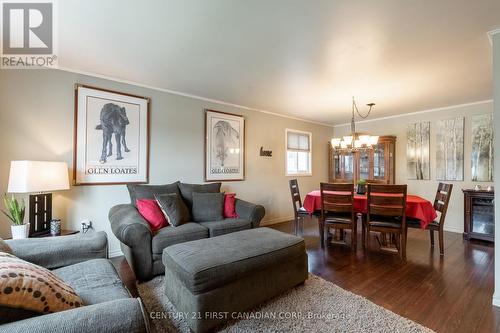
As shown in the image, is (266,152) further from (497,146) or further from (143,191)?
(497,146)

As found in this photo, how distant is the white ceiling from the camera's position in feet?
5.90

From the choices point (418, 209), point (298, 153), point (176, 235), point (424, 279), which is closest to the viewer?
point (424, 279)

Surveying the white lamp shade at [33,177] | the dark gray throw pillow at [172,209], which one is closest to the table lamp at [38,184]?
the white lamp shade at [33,177]

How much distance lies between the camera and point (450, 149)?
445cm

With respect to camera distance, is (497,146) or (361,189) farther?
(361,189)

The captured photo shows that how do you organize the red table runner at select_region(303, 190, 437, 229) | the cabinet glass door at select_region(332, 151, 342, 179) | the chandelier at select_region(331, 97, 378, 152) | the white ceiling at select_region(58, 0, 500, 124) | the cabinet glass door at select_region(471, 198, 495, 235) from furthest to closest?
the cabinet glass door at select_region(332, 151, 342, 179), the cabinet glass door at select_region(471, 198, 495, 235), the chandelier at select_region(331, 97, 378, 152), the red table runner at select_region(303, 190, 437, 229), the white ceiling at select_region(58, 0, 500, 124)

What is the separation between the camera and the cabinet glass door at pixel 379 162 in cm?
523

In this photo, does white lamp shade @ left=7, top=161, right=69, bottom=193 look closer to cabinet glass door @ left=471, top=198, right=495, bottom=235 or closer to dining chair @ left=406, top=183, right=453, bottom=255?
dining chair @ left=406, top=183, right=453, bottom=255

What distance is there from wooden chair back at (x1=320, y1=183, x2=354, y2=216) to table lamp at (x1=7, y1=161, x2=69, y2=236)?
317cm

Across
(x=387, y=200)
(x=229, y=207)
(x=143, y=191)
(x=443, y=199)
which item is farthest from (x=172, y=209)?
(x=443, y=199)

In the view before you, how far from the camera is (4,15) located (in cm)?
188

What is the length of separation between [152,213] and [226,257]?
A: 1415mm

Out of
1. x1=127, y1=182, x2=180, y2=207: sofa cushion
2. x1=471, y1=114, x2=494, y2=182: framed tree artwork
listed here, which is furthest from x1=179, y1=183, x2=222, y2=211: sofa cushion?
x1=471, y1=114, x2=494, y2=182: framed tree artwork

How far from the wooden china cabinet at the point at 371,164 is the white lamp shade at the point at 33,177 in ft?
16.6
